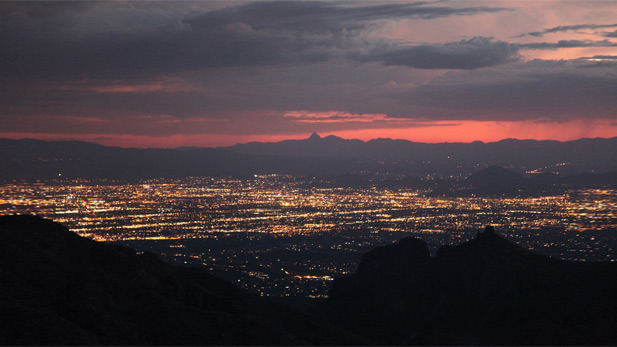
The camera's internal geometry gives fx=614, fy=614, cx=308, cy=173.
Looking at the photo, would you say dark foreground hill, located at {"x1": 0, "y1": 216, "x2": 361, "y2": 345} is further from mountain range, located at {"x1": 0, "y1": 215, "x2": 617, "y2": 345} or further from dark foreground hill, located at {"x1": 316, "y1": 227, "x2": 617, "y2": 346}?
dark foreground hill, located at {"x1": 316, "y1": 227, "x2": 617, "y2": 346}

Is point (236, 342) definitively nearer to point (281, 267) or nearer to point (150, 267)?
point (150, 267)

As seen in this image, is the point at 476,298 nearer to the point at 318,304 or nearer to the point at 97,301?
the point at 318,304

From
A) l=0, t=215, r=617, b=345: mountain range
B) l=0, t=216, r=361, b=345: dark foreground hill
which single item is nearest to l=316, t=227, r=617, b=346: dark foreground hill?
l=0, t=215, r=617, b=345: mountain range

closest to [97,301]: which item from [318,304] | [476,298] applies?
[476,298]

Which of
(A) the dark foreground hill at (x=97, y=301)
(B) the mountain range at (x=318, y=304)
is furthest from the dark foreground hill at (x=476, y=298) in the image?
(A) the dark foreground hill at (x=97, y=301)

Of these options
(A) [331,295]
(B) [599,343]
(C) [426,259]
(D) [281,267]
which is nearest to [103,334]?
(B) [599,343]

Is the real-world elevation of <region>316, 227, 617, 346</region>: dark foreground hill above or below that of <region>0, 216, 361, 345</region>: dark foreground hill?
below
